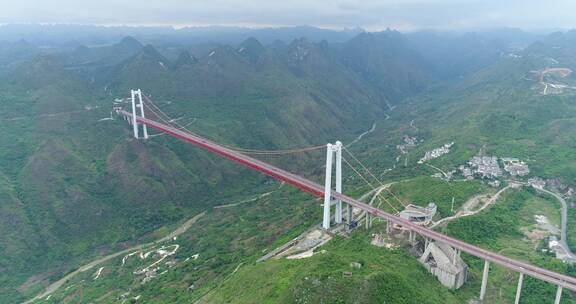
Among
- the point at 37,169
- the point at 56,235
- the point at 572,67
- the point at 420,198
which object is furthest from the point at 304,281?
the point at 572,67

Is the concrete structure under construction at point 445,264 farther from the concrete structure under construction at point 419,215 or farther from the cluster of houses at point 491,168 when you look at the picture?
the cluster of houses at point 491,168

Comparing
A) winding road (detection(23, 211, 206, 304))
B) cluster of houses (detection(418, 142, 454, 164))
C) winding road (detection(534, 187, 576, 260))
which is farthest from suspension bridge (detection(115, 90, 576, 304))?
cluster of houses (detection(418, 142, 454, 164))

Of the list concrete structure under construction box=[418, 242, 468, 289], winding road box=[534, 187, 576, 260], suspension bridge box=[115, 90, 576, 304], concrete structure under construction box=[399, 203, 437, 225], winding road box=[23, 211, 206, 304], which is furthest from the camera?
winding road box=[23, 211, 206, 304]

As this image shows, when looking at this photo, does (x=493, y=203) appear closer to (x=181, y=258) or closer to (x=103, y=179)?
(x=181, y=258)

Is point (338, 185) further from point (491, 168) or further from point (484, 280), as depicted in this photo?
point (491, 168)

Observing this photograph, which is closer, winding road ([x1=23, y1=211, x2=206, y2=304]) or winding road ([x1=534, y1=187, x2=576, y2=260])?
winding road ([x1=534, y1=187, x2=576, y2=260])

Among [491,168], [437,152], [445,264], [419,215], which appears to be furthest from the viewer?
[437,152]

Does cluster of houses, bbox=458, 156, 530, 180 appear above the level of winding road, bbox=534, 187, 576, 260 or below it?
above

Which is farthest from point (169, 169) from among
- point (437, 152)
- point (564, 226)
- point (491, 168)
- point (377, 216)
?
point (564, 226)

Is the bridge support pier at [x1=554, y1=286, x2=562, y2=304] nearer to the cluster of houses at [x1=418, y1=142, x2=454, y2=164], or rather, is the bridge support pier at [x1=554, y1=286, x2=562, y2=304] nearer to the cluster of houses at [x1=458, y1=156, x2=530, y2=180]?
the cluster of houses at [x1=458, y1=156, x2=530, y2=180]
